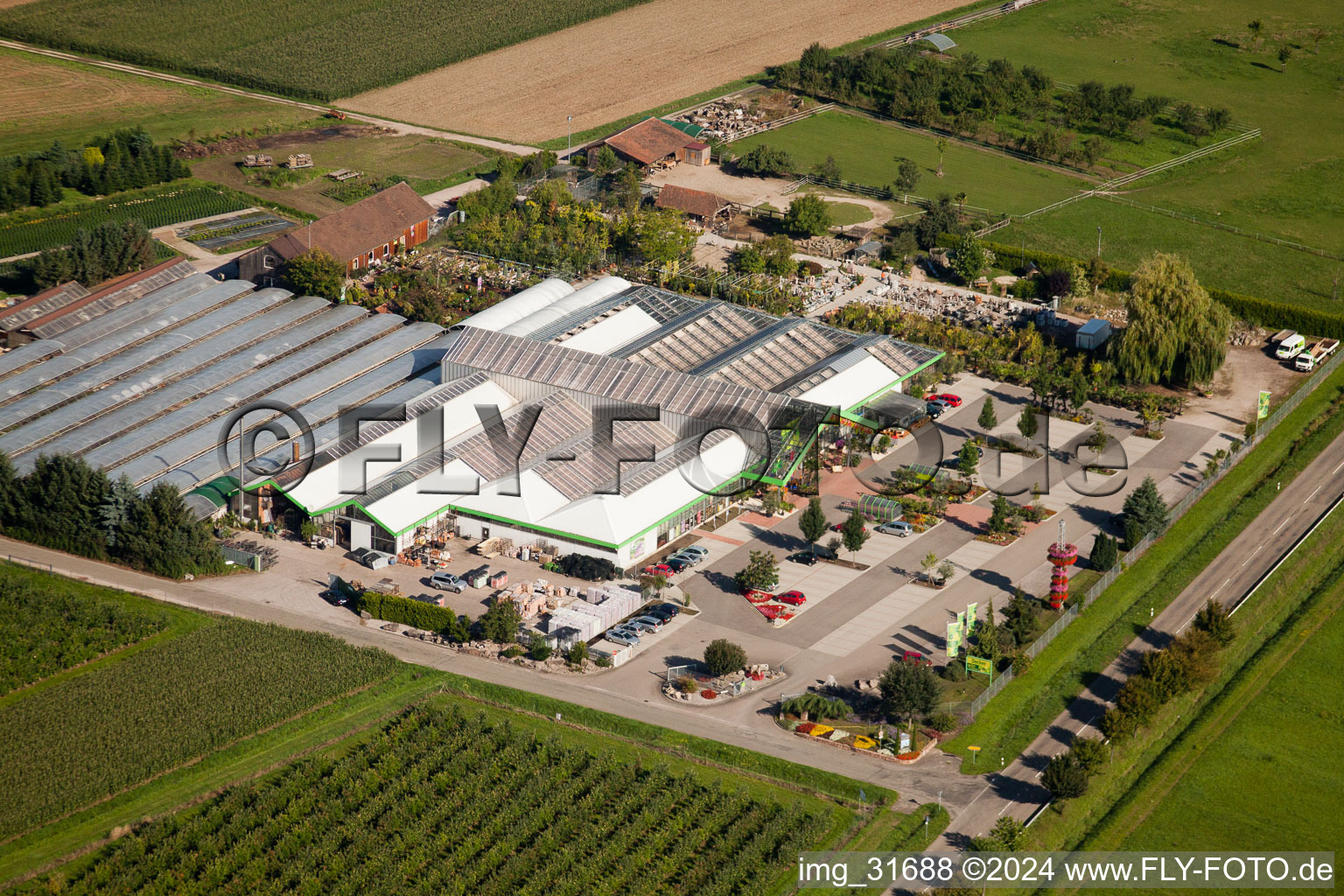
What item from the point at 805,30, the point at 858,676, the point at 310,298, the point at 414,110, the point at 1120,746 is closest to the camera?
the point at 1120,746

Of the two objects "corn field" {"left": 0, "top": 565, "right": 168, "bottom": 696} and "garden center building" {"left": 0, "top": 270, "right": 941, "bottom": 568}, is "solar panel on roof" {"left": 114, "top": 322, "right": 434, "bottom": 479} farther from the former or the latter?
"corn field" {"left": 0, "top": 565, "right": 168, "bottom": 696}

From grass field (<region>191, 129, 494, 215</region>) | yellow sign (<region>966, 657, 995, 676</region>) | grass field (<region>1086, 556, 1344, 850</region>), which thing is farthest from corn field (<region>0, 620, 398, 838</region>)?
grass field (<region>191, 129, 494, 215</region>)

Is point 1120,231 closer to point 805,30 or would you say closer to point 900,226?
point 900,226

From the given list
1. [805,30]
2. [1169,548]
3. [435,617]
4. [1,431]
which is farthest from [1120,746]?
[805,30]

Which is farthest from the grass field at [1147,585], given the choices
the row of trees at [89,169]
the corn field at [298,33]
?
the corn field at [298,33]

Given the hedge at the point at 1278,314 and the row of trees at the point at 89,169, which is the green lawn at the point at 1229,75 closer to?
the hedge at the point at 1278,314
